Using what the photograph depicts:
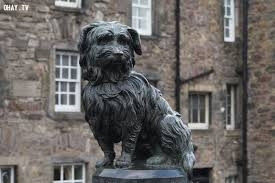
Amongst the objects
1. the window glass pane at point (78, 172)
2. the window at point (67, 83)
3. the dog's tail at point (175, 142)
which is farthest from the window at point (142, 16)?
the dog's tail at point (175, 142)

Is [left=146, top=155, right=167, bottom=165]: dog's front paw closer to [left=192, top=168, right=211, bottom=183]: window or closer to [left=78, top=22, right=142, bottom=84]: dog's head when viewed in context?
[left=78, top=22, right=142, bottom=84]: dog's head

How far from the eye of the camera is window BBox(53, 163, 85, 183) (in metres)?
15.8

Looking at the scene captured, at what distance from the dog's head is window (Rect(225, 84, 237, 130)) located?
15439mm

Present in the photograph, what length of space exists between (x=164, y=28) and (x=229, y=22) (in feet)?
9.42

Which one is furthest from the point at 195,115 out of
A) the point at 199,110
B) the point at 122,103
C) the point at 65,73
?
the point at 122,103

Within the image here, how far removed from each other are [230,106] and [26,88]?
24.0ft

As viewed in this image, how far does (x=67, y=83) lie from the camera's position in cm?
1609

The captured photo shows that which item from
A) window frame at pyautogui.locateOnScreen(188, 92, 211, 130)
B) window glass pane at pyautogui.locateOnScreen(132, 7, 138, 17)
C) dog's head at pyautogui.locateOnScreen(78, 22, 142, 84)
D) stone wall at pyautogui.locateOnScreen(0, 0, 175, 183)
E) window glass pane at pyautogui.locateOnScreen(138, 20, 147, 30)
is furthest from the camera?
window frame at pyautogui.locateOnScreen(188, 92, 211, 130)

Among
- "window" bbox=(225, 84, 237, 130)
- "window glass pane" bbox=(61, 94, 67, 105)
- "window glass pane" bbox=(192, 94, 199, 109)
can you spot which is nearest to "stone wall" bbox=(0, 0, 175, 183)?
"window glass pane" bbox=(61, 94, 67, 105)

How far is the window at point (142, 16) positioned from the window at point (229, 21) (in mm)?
3032

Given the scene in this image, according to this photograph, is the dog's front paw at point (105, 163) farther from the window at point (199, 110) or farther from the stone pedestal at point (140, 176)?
the window at point (199, 110)

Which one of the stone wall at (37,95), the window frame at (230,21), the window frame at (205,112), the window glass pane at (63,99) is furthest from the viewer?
the window frame at (230,21)

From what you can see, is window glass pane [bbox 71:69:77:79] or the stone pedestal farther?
window glass pane [bbox 71:69:77:79]

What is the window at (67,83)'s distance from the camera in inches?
627
